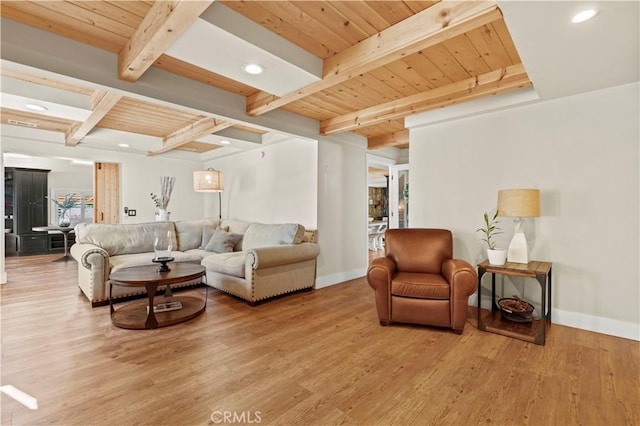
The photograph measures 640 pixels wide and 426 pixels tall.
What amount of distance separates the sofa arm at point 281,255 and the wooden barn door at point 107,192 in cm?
404

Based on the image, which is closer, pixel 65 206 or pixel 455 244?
pixel 455 244

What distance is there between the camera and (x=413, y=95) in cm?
330

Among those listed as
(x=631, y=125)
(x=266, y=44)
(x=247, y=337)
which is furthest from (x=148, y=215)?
(x=631, y=125)

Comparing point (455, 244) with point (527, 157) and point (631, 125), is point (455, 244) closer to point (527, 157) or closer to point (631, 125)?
point (527, 157)

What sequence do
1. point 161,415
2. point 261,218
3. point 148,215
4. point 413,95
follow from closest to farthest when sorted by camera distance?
point 161,415 → point 413,95 → point 261,218 → point 148,215

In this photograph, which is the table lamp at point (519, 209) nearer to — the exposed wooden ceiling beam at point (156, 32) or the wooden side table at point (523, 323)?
the wooden side table at point (523, 323)

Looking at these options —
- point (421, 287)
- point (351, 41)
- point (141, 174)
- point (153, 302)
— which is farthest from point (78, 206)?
point (421, 287)

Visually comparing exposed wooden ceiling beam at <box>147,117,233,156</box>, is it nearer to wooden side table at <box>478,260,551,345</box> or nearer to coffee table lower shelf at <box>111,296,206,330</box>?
coffee table lower shelf at <box>111,296,206,330</box>

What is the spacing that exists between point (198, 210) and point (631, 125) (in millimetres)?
7003

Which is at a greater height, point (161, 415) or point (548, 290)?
point (548, 290)

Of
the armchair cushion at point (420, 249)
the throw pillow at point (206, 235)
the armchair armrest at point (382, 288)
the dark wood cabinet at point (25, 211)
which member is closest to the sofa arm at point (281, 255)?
the armchair cushion at point (420, 249)

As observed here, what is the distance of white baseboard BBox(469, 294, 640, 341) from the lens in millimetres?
2570

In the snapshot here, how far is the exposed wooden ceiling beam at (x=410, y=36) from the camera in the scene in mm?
1703

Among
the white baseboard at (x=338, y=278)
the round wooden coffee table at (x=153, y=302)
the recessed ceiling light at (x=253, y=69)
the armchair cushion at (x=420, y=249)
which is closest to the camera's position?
the recessed ceiling light at (x=253, y=69)
